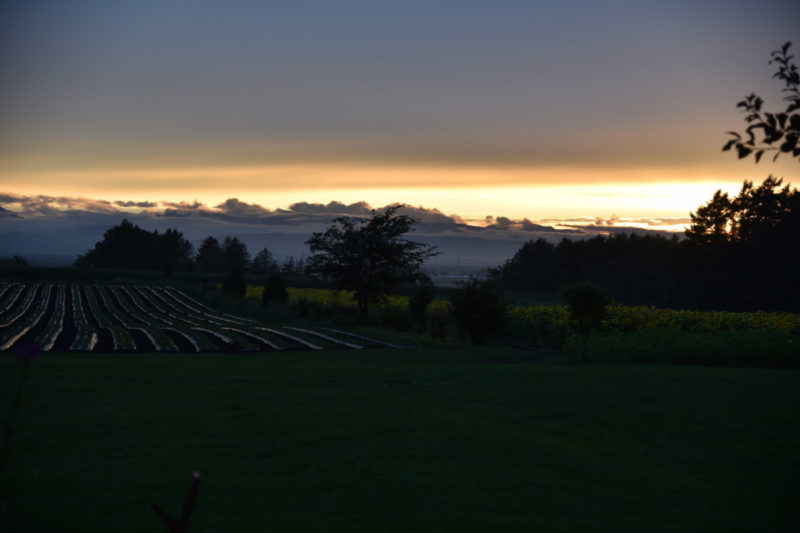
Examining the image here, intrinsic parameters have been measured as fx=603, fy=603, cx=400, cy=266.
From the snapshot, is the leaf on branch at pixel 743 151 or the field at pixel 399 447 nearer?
the leaf on branch at pixel 743 151

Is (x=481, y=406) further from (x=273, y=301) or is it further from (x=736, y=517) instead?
(x=273, y=301)

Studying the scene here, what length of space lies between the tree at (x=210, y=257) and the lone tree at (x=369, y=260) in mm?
88723

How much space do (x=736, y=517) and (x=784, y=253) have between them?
57.1m

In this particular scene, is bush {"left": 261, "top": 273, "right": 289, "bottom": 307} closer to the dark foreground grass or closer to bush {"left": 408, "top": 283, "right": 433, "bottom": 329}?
bush {"left": 408, "top": 283, "right": 433, "bottom": 329}

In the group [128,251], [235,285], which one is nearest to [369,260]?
[235,285]

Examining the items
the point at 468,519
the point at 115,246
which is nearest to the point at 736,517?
the point at 468,519

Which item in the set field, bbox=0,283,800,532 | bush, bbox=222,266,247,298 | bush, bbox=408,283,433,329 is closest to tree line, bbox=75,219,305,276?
bush, bbox=222,266,247,298

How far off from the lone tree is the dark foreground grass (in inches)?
988

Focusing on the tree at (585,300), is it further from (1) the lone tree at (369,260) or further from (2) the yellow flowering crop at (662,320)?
(1) the lone tree at (369,260)

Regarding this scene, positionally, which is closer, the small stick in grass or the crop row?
the small stick in grass

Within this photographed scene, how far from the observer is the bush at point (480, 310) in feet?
86.6

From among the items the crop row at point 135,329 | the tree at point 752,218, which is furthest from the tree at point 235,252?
the tree at point 752,218

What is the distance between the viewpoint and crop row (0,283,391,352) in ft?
78.1

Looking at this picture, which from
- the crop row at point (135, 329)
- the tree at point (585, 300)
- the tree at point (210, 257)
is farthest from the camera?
the tree at point (210, 257)
